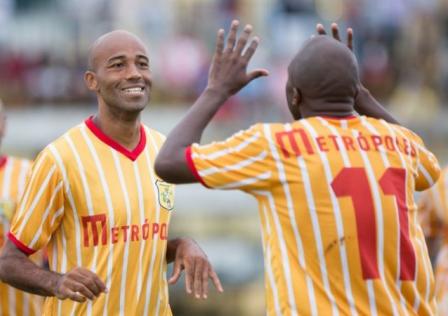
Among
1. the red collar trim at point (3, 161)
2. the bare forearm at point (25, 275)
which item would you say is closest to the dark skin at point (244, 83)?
the bare forearm at point (25, 275)

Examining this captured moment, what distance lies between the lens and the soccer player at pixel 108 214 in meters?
6.50

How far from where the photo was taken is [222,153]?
546 cm

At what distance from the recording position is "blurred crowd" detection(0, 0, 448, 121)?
16.0 metres

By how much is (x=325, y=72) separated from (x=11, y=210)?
3.10 metres

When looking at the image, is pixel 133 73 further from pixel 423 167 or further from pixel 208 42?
pixel 208 42

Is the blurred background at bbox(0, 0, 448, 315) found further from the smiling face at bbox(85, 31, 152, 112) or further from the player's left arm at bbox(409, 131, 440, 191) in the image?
the player's left arm at bbox(409, 131, 440, 191)

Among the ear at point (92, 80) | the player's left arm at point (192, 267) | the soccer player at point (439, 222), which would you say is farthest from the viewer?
the soccer player at point (439, 222)

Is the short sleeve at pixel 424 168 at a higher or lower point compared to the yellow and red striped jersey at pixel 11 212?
higher

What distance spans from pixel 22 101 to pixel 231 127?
2.89 metres

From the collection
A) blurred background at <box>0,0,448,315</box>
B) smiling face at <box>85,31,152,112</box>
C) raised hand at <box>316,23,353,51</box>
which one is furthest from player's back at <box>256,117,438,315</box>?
blurred background at <box>0,0,448,315</box>

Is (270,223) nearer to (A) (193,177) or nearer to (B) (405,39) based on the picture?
(A) (193,177)

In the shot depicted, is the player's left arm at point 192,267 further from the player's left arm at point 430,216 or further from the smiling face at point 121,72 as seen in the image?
the player's left arm at point 430,216

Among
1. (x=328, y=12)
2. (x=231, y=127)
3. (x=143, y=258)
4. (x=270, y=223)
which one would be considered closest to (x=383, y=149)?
(x=270, y=223)

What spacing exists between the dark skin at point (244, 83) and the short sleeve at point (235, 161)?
5cm
